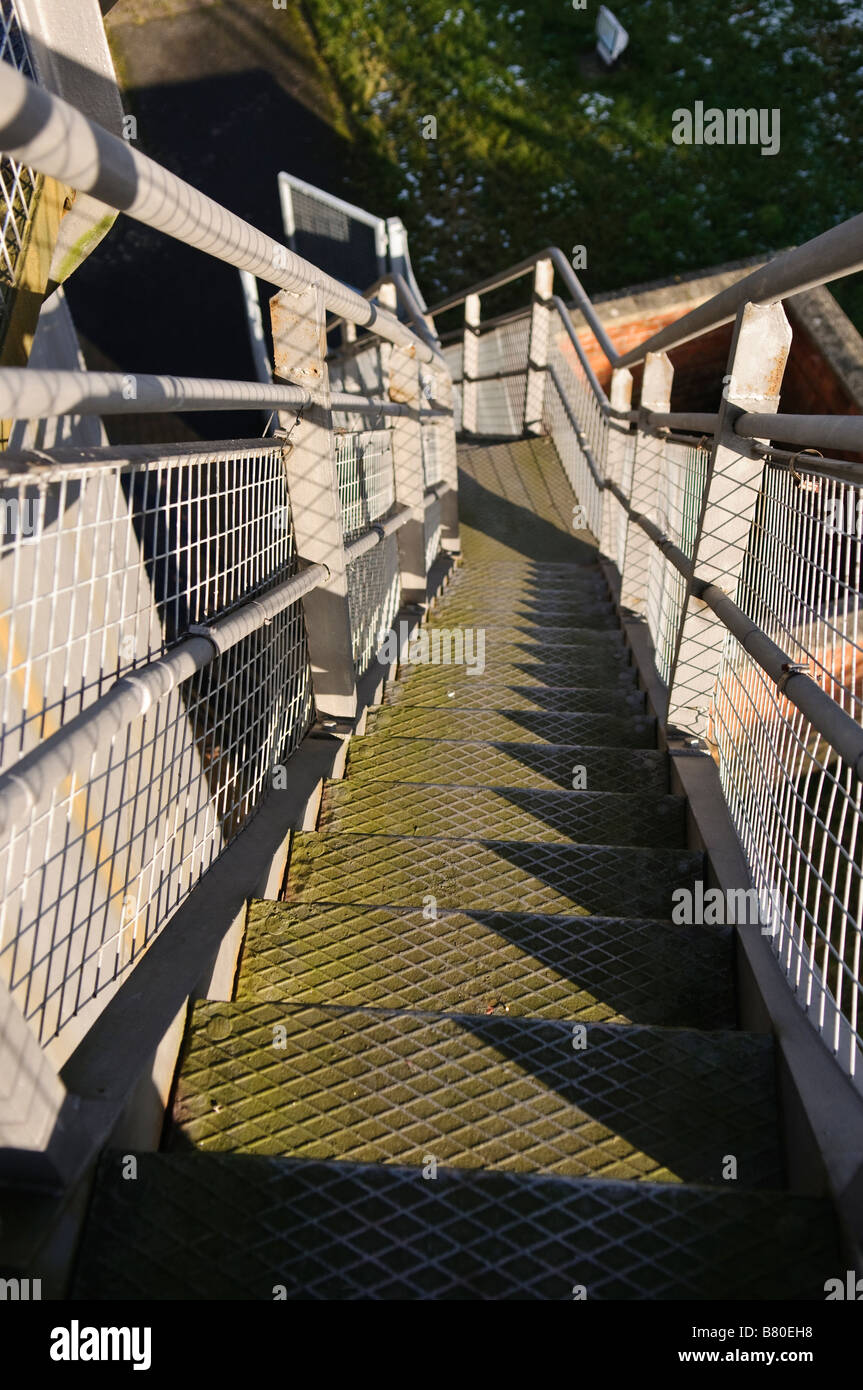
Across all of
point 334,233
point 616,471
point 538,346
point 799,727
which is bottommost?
point 799,727

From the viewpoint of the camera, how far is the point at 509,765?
331 centimetres

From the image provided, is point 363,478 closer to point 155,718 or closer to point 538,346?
point 155,718

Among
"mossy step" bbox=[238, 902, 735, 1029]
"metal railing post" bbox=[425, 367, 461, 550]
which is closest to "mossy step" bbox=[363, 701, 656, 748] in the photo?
"mossy step" bbox=[238, 902, 735, 1029]

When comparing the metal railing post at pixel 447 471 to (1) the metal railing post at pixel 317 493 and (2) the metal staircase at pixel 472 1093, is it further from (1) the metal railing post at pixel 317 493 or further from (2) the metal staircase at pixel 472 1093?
(2) the metal staircase at pixel 472 1093

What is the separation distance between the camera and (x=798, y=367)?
358 inches

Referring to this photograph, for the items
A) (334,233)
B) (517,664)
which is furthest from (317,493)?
(334,233)

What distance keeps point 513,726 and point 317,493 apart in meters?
1.22

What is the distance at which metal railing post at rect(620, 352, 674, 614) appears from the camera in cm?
421

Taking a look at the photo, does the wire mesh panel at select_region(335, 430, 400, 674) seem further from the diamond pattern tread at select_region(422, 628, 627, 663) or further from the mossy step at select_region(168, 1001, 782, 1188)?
the mossy step at select_region(168, 1001, 782, 1188)

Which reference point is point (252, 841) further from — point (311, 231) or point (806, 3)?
point (806, 3)

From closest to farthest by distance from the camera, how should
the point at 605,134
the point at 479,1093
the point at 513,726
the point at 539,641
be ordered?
the point at 479,1093 → the point at 513,726 → the point at 539,641 → the point at 605,134

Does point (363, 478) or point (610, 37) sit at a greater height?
point (610, 37)

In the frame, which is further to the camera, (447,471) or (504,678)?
(447,471)
